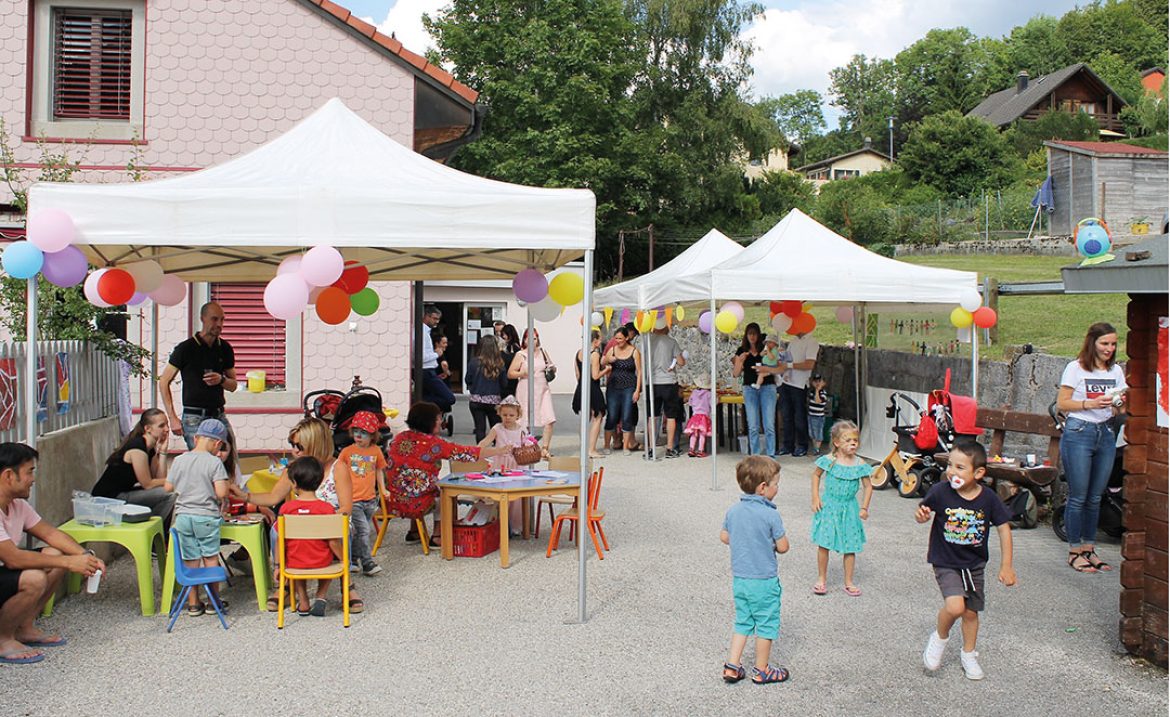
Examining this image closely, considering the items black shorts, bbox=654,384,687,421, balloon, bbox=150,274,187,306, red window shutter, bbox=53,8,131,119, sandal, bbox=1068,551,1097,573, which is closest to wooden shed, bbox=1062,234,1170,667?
sandal, bbox=1068,551,1097,573

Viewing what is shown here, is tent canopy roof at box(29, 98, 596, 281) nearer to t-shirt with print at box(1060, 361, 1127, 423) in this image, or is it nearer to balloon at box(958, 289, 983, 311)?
t-shirt with print at box(1060, 361, 1127, 423)

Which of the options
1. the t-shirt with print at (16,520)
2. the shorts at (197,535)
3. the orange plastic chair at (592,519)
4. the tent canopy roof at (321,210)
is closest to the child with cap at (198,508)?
the shorts at (197,535)

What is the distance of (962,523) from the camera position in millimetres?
5371

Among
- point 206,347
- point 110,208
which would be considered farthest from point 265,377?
point 110,208

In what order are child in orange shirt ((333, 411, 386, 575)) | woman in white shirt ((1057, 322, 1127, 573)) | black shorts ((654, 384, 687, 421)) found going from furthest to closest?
black shorts ((654, 384, 687, 421)) < woman in white shirt ((1057, 322, 1127, 573)) < child in orange shirt ((333, 411, 386, 575))

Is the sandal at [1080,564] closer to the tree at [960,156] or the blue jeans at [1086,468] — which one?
the blue jeans at [1086,468]

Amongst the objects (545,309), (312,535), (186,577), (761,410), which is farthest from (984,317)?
(186,577)

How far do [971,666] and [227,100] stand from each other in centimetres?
1197

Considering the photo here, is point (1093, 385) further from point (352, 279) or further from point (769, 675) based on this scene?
point (352, 279)

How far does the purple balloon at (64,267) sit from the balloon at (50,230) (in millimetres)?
128

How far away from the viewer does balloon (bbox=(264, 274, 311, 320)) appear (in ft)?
21.1

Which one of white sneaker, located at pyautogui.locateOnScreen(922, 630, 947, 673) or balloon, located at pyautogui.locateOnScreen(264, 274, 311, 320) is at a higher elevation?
balloon, located at pyautogui.locateOnScreen(264, 274, 311, 320)

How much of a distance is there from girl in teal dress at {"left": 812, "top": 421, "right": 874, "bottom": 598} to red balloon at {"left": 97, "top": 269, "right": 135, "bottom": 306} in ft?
15.9

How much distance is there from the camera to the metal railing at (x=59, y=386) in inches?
266
